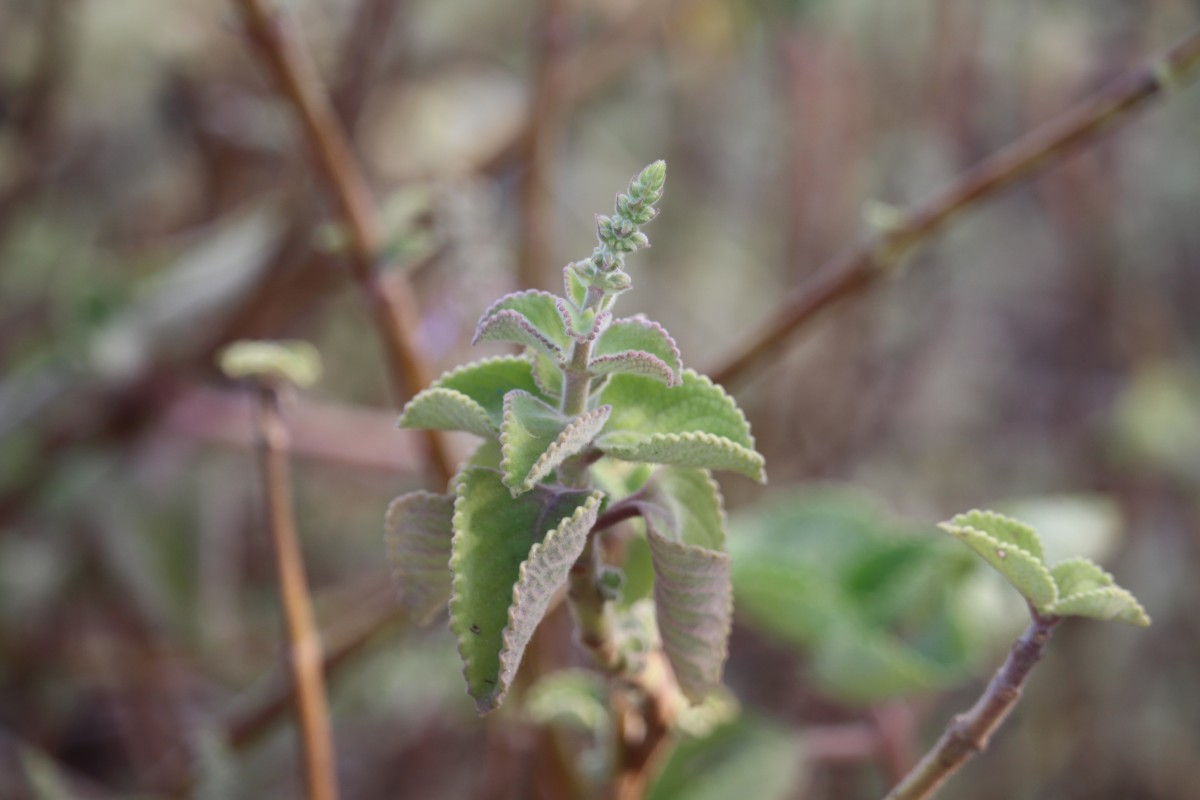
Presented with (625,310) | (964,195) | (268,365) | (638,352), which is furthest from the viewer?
(625,310)

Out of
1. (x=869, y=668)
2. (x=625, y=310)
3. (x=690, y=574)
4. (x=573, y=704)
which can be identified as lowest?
(x=625, y=310)

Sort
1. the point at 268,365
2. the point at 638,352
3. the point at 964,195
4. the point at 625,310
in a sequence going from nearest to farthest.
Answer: the point at 638,352 → the point at 268,365 → the point at 964,195 → the point at 625,310

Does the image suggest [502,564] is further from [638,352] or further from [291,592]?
[291,592]

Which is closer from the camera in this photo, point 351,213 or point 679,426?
point 679,426

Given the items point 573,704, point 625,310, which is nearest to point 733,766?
point 573,704

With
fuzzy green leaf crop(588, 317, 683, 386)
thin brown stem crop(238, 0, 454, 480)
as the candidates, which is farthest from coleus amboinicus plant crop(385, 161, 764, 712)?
thin brown stem crop(238, 0, 454, 480)

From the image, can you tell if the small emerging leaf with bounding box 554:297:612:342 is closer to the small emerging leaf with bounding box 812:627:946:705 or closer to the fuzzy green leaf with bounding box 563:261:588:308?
the fuzzy green leaf with bounding box 563:261:588:308

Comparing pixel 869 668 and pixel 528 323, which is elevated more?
pixel 528 323
